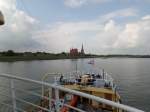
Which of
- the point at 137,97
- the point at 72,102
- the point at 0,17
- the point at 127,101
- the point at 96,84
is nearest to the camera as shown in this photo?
the point at 0,17

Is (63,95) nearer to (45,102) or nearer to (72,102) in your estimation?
(72,102)

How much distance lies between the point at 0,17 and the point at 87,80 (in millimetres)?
16289

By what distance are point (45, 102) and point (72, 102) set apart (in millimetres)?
2576

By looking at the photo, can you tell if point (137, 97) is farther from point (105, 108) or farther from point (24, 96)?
point (105, 108)

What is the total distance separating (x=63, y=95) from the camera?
1625 centimetres

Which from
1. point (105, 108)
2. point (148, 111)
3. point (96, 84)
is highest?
point (96, 84)

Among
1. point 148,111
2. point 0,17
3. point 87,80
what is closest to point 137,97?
point 148,111

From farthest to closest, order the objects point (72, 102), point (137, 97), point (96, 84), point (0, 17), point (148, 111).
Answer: point (137, 97) → point (148, 111) → point (96, 84) → point (72, 102) → point (0, 17)

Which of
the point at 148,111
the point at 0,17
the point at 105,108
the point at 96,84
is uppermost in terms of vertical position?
the point at 0,17

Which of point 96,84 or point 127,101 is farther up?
point 96,84

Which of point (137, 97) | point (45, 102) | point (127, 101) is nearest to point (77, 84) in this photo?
point (45, 102)

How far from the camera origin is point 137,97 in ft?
108

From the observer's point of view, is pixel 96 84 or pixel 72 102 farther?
pixel 96 84

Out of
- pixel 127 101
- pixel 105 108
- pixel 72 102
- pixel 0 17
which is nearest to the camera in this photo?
pixel 0 17
